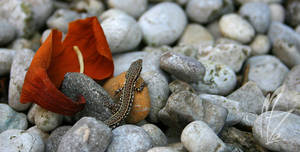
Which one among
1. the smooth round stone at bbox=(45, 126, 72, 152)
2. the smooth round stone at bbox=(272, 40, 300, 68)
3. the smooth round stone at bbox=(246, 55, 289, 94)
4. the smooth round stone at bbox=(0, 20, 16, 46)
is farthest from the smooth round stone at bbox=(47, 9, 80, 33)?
the smooth round stone at bbox=(272, 40, 300, 68)

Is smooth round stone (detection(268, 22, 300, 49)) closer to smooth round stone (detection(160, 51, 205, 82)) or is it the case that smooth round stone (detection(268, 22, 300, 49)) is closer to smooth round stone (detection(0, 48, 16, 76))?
smooth round stone (detection(160, 51, 205, 82))

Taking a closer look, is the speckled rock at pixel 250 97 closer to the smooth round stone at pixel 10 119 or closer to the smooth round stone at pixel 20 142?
the smooth round stone at pixel 20 142

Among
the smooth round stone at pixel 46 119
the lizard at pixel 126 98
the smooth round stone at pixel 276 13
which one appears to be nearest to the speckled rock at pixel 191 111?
the lizard at pixel 126 98

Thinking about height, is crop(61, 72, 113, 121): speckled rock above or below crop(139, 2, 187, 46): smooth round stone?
below

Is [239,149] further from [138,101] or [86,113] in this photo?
[86,113]

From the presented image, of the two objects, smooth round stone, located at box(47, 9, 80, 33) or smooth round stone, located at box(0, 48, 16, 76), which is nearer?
smooth round stone, located at box(0, 48, 16, 76)

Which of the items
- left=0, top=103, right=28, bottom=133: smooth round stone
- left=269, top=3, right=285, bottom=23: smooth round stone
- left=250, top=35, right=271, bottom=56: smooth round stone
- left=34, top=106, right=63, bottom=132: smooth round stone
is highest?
left=269, top=3, right=285, bottom=23: smooth round stone

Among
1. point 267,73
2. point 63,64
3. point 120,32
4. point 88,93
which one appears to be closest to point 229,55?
point 267,73

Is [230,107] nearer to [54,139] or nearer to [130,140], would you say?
[130,140]
